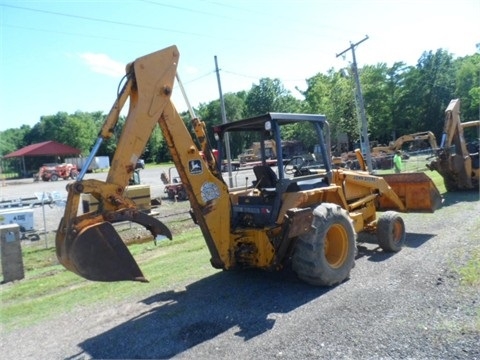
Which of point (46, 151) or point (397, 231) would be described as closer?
point (397, 231)

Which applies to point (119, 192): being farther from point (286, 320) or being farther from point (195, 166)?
point (286, 320)

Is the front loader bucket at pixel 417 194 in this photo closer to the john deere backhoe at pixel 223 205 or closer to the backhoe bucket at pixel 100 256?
the john deere backhoe at pixel 223 205

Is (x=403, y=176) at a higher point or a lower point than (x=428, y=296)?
higher

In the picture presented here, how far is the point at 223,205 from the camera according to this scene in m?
5.96

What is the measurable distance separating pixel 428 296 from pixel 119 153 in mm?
4173

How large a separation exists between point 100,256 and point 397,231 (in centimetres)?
555

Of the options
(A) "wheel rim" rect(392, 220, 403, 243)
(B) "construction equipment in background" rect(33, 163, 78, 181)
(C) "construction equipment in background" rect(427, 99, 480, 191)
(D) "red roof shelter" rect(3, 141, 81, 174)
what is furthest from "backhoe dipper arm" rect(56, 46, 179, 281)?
(D) "red roof shelter" rect(3, 141, 81, 174)

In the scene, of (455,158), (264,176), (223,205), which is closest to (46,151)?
(455,158)

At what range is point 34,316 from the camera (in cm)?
619

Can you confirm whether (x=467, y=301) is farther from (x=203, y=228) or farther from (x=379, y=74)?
(x=379, y=74)

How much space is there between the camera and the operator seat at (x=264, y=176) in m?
6.54

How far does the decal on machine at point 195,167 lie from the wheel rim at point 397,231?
4017 mm

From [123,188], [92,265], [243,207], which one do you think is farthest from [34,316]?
[243,207]

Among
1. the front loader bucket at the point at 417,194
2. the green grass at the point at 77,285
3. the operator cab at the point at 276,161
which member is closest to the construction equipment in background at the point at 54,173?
the green grass at the point at 77,285
